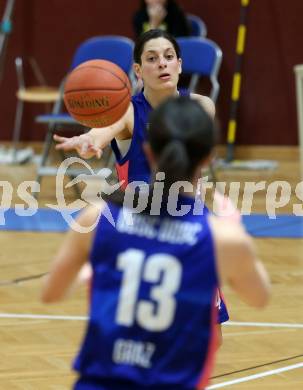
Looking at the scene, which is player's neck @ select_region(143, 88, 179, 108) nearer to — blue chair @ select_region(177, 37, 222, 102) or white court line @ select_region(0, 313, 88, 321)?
white court line @ select_region(0, 313, 88, 321)

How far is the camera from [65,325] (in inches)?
231

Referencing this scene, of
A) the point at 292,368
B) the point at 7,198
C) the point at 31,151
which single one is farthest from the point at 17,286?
the point at 31,151

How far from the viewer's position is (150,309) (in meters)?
2.50

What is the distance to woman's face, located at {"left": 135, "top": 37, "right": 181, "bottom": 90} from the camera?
16.1 feet

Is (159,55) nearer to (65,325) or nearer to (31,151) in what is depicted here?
(65,325)

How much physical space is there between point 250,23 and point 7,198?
3975 mm

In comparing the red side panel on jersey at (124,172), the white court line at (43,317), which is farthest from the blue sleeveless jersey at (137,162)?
the white court line at (43,317)

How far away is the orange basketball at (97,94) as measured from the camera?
4621mm

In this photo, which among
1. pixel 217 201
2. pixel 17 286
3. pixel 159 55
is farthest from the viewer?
pixel 17 286

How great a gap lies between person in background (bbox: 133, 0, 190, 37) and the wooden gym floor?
12.1ft

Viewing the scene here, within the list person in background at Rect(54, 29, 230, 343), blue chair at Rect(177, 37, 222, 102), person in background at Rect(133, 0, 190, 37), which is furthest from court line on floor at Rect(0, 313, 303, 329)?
person in background at Rect(133, 0, 190, 37)

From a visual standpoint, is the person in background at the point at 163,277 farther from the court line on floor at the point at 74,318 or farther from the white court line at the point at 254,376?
the court line on floor at the point at 74,318

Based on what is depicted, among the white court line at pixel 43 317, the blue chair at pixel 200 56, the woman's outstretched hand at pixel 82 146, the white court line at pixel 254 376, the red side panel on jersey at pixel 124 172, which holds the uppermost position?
the woman's outstretched hand at pixel 82 146

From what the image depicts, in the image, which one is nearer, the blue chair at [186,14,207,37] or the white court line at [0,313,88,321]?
the white court line at [0,313,88,321]
